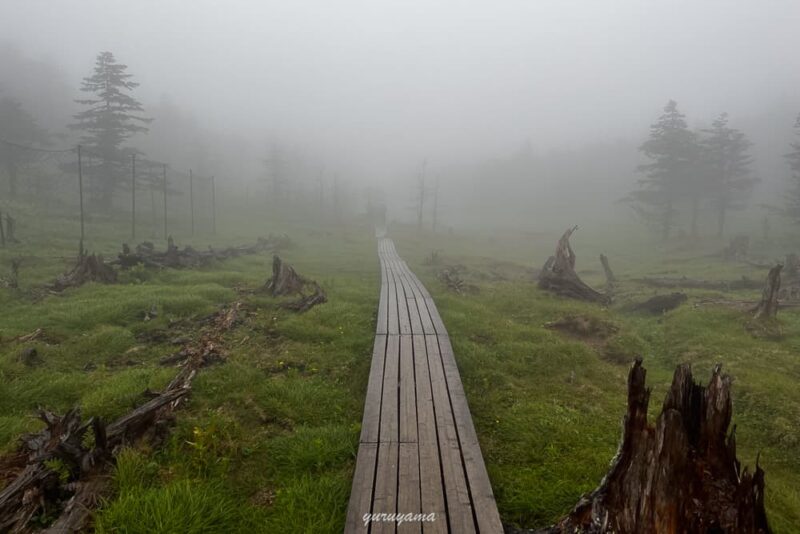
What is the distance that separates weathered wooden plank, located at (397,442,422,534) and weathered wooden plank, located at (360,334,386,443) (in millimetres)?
612

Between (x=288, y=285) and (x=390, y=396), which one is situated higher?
(x=288, y=285)

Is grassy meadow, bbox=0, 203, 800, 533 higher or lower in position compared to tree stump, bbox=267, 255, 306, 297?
lower

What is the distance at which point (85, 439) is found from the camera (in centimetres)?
628

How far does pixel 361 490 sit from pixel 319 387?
11.7ft

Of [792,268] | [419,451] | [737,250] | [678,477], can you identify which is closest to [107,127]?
[419,451]

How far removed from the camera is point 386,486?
5293 millimetres

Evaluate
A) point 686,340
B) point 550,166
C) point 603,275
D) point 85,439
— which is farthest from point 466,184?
point 85,439

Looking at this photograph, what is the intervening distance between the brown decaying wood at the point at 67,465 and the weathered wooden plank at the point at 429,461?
3837mm

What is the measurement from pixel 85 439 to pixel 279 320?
264 inches

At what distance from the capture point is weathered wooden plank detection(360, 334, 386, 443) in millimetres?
6613

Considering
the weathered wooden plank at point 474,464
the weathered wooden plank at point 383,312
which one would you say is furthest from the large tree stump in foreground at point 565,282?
the weathered wooden plank at point 474,464

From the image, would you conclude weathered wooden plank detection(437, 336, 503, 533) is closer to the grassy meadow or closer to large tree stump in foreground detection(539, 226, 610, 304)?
the grassy meadow

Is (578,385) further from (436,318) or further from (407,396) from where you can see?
(436,318)

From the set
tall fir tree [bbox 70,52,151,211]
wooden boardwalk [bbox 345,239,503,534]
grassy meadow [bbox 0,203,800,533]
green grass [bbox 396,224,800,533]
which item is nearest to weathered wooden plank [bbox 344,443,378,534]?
wooden boardwalk [bbox 345,239,503,534]
